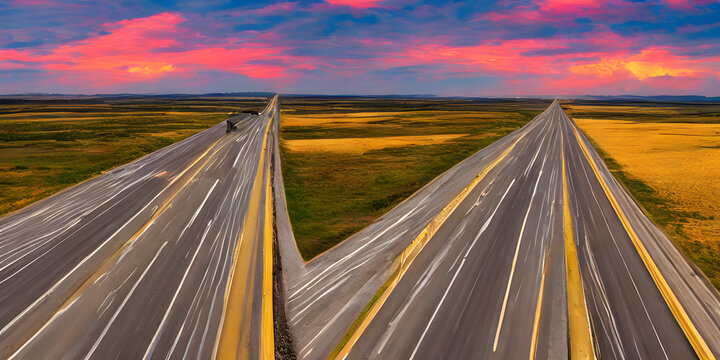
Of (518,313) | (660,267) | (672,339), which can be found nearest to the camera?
(672,339)

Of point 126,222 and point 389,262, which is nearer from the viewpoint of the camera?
point 389,262

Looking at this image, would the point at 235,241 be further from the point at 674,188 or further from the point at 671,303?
the point at 674,188

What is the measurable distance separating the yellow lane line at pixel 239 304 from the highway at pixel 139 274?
0.13 feet

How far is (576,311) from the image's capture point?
1158 centimetres

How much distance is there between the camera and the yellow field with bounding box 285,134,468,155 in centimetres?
4700

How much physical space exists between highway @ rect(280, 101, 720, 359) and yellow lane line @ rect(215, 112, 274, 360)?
1.49 m

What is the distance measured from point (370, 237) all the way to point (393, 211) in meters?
4.39

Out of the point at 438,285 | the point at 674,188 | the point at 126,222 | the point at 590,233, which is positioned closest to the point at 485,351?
the point at 438,285

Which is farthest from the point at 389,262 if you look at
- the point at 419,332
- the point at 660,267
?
the point at 660,267

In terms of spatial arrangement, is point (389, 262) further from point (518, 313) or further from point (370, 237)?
point (518, 313)

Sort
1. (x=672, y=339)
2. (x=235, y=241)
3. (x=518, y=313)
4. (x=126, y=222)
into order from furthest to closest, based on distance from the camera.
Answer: (x=126, y=222), (x=235, y=241), (x=518, y=313), (x=672, y=339)

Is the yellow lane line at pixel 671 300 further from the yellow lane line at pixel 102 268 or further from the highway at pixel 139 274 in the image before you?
the yellow lane line at pixel 102 268

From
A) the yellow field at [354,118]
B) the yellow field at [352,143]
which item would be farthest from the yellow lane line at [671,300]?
the yellow field at [354,118]

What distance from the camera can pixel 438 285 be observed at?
1295 centimetres
